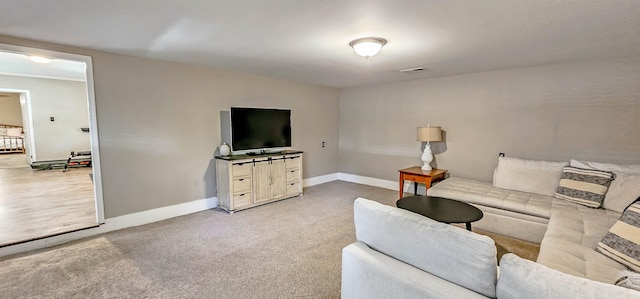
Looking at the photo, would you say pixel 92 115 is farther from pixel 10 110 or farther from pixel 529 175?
pixel 10 110

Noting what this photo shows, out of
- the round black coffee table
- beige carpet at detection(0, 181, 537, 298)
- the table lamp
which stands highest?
the table lamp

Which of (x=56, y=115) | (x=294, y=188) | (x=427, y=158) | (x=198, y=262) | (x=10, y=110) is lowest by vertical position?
(x=198, y=262)

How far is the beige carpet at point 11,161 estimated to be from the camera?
772cm

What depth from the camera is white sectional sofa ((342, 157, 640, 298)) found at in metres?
1.06

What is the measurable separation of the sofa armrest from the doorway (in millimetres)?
3176

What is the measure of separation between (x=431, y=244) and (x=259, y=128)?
12.2 feet

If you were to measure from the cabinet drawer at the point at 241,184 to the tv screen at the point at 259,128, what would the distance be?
1.73ft

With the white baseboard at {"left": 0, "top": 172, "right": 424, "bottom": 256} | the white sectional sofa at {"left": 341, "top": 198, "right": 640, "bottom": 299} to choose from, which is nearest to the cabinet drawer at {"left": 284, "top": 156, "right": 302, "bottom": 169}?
the white baseboard at {"left": 0, "top": 172, "right": 424, "bottom": 256}

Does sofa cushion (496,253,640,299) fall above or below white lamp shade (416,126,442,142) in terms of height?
below

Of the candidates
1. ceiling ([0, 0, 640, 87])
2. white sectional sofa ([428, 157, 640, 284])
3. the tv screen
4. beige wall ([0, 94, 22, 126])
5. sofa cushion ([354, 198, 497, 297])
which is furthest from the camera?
beige wall ([0, 94, 22, 126])

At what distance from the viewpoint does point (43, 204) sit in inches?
167

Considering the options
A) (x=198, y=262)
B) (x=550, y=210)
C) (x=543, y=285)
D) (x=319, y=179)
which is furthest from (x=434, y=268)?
(x=319, y=179)

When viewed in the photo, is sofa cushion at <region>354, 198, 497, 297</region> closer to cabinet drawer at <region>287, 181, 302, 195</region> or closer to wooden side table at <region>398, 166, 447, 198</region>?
wooden side table at <region>398, 166, 447, 198</region>

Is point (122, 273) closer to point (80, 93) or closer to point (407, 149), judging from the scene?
point (407, 149)
